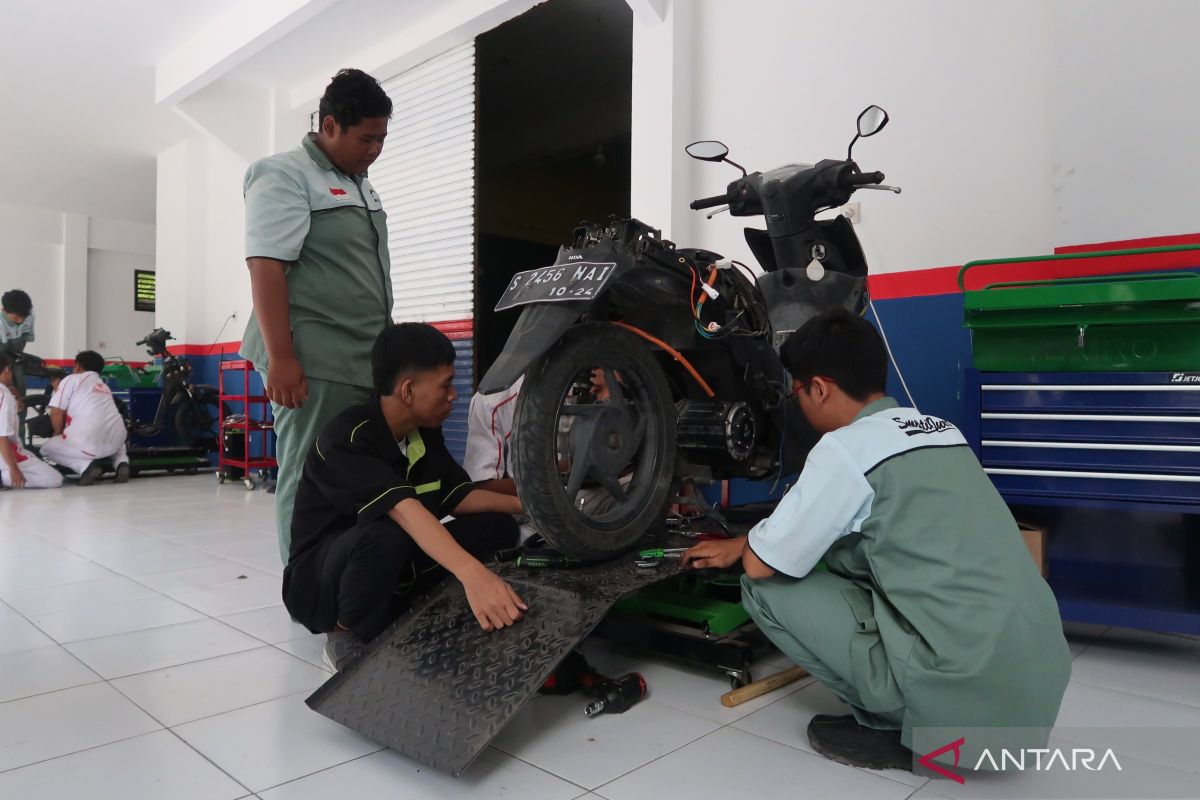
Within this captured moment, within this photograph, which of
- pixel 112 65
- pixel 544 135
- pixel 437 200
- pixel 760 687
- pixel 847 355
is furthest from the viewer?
pixel 544 135

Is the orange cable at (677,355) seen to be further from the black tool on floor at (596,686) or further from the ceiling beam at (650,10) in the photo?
the ceiling beam at (650,10)

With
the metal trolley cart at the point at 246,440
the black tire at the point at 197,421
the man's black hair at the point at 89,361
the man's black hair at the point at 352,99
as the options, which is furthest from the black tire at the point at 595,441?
the black tire at the point at 197,421

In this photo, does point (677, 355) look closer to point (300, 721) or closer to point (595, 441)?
point (595, 441)

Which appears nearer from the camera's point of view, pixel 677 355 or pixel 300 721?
pixel 300 721

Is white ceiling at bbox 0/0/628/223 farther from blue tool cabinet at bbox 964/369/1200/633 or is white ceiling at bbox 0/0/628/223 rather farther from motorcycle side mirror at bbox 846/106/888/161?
blue tool cabinet at bbox 964/369/1200/633

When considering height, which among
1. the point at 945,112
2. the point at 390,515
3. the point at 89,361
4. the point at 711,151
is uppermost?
the point at 945,112

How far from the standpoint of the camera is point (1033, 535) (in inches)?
83.7

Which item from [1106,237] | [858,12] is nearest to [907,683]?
[1106,237]

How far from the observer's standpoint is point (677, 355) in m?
1.98

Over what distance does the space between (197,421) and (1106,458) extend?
22.9 feet

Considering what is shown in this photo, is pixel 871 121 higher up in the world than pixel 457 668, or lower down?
higher up

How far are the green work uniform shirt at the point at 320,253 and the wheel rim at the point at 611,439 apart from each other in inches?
26.6

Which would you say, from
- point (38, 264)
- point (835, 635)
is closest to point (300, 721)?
point (835, 635)

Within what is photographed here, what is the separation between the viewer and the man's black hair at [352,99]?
2062 millimetres
